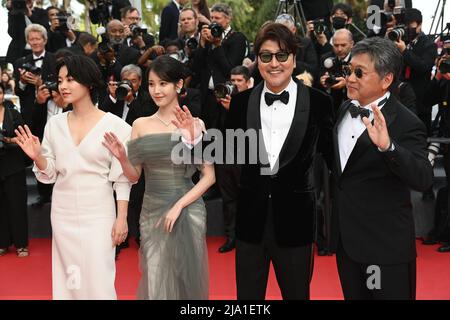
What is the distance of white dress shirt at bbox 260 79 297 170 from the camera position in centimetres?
295

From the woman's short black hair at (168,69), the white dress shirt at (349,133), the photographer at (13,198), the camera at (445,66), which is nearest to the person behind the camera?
the white dress shirt at (349,133)

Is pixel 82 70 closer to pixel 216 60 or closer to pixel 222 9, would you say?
pixel 216 60

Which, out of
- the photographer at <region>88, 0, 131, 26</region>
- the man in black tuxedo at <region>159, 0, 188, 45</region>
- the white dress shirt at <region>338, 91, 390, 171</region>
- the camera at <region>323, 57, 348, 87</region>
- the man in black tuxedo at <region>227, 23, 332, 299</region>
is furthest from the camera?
the man in black tuxedo at <region>159, 0, 188, 45</region>

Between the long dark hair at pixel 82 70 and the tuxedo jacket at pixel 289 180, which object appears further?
the long dark hair at pixel 82 70

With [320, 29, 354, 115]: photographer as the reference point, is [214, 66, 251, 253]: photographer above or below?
below

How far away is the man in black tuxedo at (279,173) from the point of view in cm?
293

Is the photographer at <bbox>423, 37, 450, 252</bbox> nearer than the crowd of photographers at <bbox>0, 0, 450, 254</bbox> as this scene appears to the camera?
No

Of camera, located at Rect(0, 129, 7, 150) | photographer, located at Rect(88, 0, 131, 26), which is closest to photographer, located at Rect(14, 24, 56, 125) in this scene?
camera, located at Rect(0, 129, 7, 150)

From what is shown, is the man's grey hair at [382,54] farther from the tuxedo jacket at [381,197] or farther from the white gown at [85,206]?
the white gown at [85,206]

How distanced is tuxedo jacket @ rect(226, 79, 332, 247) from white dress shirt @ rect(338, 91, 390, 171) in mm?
129

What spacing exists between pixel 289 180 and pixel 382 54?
67 cm

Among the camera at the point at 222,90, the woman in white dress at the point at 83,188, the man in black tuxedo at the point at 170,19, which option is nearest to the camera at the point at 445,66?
the camera at the point at 222,90

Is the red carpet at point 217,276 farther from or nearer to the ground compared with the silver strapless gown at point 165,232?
nearer to the ground

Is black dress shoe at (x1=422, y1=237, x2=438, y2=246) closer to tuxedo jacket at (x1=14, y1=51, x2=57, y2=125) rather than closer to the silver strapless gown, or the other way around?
the silver strapless gown
